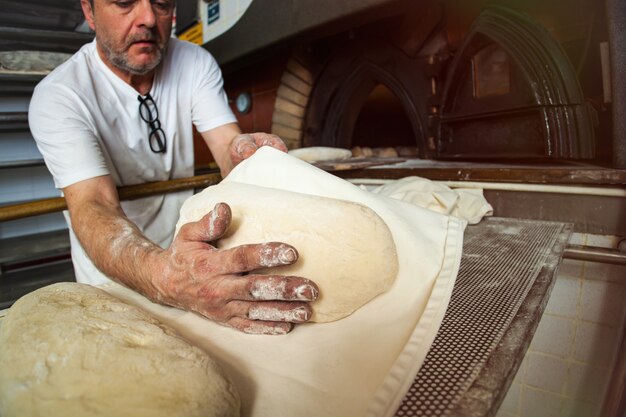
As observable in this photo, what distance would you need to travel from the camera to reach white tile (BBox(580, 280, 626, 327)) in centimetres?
135

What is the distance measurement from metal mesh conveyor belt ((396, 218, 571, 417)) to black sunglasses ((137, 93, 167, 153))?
4.07 ft

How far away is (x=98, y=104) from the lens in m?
1.28

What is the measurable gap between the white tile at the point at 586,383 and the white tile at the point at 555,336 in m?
0.07

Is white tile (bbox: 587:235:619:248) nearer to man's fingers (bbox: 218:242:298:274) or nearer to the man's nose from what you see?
man's fingers (bbox: 218:242:298:274)

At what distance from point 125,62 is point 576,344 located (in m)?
2.10

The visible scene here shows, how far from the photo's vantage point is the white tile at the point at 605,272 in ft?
4.39

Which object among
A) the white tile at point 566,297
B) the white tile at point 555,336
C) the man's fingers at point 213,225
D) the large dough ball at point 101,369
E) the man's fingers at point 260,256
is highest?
the man's fingers at point 213,225

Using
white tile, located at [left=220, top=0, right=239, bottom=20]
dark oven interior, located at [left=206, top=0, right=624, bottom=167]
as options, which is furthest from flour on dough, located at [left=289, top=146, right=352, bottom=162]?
white tile, located at [left=220, top=0, right=239, bottom=20]

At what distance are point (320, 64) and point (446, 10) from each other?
1.01m

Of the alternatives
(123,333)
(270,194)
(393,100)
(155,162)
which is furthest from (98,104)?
(393,100)

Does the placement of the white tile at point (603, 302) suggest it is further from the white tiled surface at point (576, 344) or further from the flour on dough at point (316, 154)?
the flour on dough at point (316, 154)

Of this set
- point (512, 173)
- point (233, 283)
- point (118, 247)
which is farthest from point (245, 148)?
point (512, 173)

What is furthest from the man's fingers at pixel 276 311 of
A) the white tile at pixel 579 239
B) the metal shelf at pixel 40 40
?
the metal shelf at pixel 40 40

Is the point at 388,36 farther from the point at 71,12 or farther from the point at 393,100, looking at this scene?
the point at 71,12
